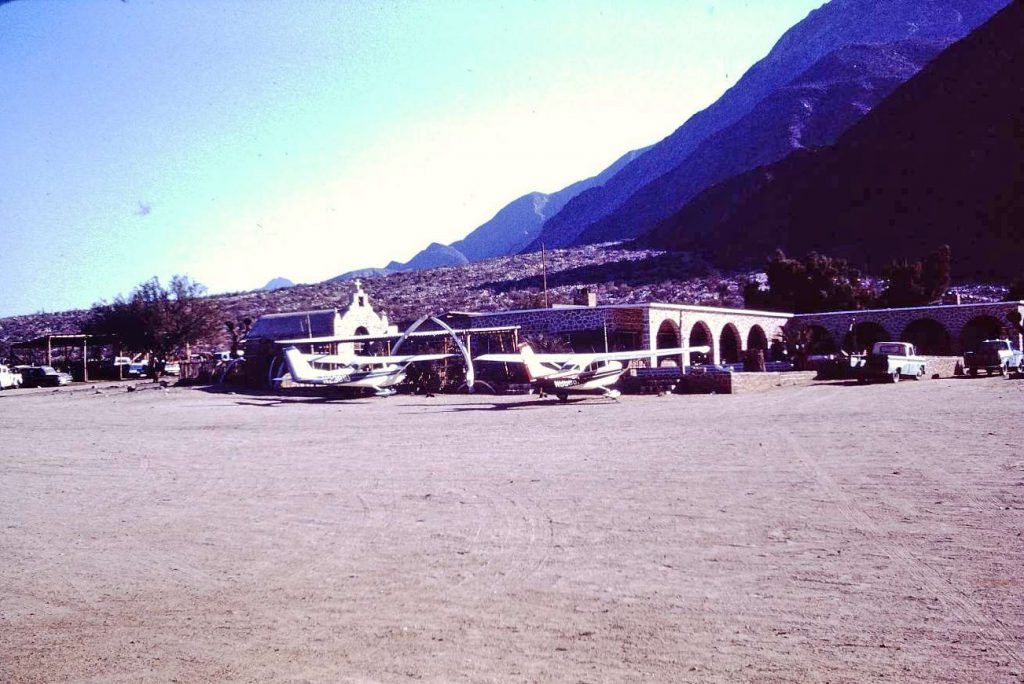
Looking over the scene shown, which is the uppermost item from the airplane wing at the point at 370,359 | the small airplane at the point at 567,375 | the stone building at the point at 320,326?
the stone building at the point at 320,326

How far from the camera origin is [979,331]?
41406 millimetres

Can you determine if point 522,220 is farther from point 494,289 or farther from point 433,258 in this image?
point 494,289

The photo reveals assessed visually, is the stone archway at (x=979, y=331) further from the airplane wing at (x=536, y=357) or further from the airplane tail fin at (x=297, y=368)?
the airplane tail fin at (x=297, y=368)

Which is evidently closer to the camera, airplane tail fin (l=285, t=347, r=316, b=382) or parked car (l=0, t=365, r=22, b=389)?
airplane tail fin (l=285, t=347, r=316, b=382)

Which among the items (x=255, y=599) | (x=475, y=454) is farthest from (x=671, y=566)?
(x=475, y=454)

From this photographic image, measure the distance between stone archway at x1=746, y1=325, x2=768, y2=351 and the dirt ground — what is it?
24.6 meters

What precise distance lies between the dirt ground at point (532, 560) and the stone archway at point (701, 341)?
19.3 m

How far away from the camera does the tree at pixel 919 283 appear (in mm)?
47688

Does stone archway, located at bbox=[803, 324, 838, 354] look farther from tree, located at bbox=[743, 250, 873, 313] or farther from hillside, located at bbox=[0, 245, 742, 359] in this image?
hillside, located at bbox=[0, 245, 742, 359]

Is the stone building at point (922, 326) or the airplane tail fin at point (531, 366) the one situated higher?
Answer: the stone building at point (922, 326)

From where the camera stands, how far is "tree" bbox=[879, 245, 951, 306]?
156 ft

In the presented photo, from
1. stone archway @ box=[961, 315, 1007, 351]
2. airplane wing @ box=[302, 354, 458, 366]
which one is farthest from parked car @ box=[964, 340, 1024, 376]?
airplane wing @ box=[302, 354, 458, 366]

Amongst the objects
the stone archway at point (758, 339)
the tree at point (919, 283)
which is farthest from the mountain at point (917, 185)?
the stone archway at point (758, 339)

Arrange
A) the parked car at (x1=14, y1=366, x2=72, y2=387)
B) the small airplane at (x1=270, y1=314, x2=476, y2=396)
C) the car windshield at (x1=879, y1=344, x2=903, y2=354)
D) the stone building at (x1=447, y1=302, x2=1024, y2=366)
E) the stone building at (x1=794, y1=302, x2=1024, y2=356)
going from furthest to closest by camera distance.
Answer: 1. the parked car at (x1=14, y1=366, x2=72, y2=387)
2. the stone building at (x1=794, y1=302, x2=1024, y2=356)
3. the car windshield at (x1=879, y1=344, x2=903, y2=354)
4. the stone building at (x1=447, y1=302, x2=1024, y2=366)
5. the small airplane at (x1=270, y1=314, x2=476, y2=396)
